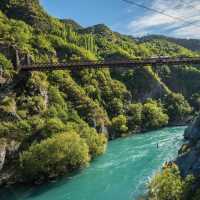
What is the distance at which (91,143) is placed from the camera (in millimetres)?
58219

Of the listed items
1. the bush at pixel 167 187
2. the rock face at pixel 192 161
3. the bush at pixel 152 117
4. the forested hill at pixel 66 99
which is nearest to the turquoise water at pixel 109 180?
the forested hill at pixel 66 99

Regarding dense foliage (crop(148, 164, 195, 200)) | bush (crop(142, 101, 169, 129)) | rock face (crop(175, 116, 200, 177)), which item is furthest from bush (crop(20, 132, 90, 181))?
bush (crop(142, 101, 169, 129))

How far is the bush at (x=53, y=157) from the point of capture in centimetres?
4769

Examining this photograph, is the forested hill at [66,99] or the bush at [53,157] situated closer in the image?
the bush at [53,157]

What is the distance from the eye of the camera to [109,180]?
44875 mm

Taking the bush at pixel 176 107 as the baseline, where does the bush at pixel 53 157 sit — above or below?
below

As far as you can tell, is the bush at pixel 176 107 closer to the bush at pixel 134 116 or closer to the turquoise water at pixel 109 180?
the bush at pixel 134 116

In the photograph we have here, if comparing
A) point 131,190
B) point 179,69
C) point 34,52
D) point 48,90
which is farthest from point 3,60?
point 179,69

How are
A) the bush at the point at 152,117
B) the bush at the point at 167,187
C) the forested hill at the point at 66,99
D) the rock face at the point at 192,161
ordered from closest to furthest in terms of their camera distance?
the bush at the point at 167,187, the rock face at the point at 192,161, the forested hill at the point at 66,99, the bush at the point at 152,117

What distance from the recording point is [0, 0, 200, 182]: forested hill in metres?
50.8

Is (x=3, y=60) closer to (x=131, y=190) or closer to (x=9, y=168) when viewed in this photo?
(x=9, y=168)

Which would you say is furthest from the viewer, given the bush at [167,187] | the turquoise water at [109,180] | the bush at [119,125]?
the bush at [119,125]

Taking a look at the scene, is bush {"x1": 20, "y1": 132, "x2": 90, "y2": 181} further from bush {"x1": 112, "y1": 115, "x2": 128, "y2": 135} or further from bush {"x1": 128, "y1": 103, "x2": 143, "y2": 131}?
bush {"x1": 128, "y1": 103, "x2": 143, "y2": 131}

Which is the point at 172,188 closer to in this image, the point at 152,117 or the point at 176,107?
the point at 152,117
